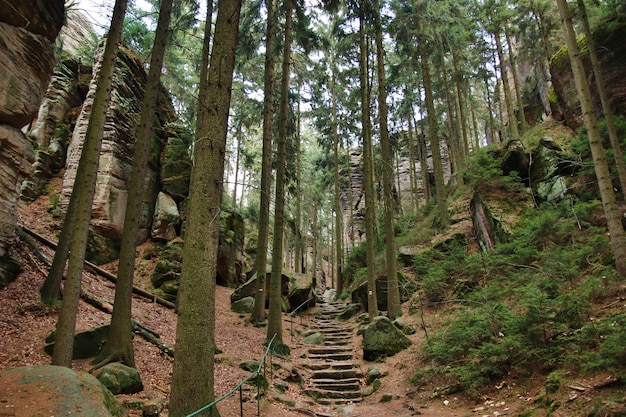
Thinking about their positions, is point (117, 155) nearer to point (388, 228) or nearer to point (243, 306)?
point (243, 306)

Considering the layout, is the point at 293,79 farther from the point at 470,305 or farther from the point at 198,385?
the point at 198,385

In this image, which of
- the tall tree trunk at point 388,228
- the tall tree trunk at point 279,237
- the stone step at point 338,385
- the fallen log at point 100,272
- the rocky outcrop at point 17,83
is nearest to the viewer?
the rocky outcrop at point 17,83

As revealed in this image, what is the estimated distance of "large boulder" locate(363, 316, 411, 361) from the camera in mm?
10461

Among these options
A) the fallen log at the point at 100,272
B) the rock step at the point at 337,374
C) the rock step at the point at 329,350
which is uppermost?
the fallen log at the point at 100,272

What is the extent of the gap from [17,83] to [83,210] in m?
4.29

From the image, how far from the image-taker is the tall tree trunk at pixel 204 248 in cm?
452

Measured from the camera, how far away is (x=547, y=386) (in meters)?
5.06

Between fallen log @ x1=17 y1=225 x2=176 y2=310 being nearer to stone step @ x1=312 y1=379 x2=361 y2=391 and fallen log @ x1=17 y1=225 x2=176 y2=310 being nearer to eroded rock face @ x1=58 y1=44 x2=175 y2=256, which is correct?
eroded rock face @ x1=58 y1=44 x2=175 y2=256

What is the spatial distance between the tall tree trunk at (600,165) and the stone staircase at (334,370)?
6.51m

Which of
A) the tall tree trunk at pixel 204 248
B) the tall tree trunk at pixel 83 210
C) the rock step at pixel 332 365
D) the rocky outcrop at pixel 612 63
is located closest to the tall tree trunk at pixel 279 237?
the rock step at pixel 332 365

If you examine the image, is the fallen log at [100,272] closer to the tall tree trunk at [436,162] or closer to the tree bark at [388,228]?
the tree bark at [388,228]

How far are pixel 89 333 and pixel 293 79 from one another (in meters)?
19.7

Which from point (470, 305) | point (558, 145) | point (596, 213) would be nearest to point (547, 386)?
point (470, 305)

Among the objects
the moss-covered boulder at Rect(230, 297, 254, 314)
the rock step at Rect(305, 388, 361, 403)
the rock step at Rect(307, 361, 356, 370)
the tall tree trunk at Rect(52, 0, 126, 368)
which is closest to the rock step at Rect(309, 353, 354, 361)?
the rock step at Rect(307, 361, 356, 370)
